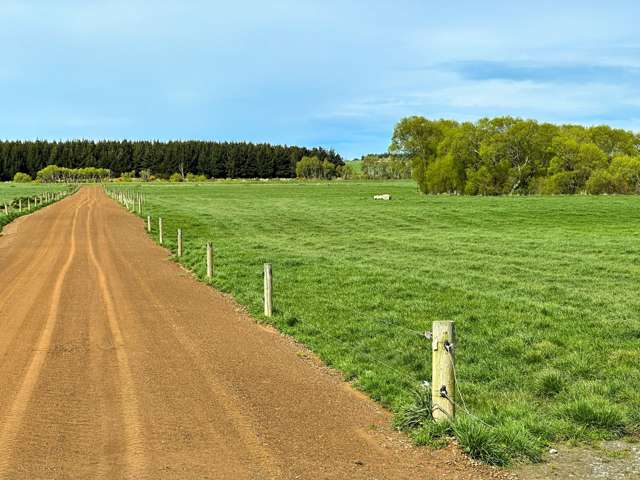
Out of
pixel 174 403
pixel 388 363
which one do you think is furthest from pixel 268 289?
pixel 174 403

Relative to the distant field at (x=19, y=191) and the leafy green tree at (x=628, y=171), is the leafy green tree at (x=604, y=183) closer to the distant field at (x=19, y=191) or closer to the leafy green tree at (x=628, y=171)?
the leafy green tree at (x=628, y=171)

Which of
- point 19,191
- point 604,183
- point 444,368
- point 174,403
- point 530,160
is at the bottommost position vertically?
point 174,403

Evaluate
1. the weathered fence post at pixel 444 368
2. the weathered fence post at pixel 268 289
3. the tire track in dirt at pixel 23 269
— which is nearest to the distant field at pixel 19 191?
the tire track in dirt at pixel 23 269

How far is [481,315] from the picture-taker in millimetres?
13703

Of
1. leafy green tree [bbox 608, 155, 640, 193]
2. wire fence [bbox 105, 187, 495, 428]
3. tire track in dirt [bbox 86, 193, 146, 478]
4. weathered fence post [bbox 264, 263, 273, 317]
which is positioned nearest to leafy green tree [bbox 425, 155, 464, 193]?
leafy green tree [bbox 608, 155, 640, 193]

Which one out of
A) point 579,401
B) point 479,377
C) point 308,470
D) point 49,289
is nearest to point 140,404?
point 308,470

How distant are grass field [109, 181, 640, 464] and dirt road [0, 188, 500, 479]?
632 millimetres

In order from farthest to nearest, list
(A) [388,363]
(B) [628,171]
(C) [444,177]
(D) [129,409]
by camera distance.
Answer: (C) [444,177]
(B) [628,171]
(A) [388,363]
(D) [129,409]

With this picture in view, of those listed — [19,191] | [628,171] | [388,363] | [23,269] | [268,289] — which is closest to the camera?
[388,363]

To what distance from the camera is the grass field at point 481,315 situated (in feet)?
24.9

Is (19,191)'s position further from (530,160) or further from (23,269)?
(23,269)

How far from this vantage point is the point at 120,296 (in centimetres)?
1653

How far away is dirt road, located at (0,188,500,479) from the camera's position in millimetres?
6395

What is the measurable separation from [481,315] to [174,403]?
25.5 ft
